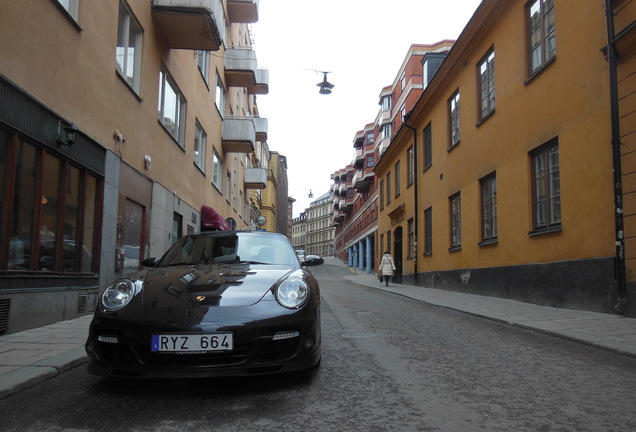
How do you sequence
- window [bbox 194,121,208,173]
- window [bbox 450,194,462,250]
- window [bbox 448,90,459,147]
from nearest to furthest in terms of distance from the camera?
window [bbox 450,194,462,250], window [bbox 448,90,459,147], window [bbox 194,121,208,173]

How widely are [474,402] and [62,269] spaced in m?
6.70

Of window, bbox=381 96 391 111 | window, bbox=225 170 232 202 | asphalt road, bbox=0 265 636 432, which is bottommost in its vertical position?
asphalt road, bbox=0 265 636 432

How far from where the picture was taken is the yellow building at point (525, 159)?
28.1 feet

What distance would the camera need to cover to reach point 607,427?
2869 millimetres

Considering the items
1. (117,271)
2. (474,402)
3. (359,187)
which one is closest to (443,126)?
(117,271)

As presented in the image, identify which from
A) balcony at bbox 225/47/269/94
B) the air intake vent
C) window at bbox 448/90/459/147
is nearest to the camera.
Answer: the air intake vent

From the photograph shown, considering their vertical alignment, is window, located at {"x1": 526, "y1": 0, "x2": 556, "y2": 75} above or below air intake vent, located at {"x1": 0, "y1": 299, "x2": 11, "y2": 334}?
above

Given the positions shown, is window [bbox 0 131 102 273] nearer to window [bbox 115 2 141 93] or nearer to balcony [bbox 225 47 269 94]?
window [bbox 115 2 141 93]

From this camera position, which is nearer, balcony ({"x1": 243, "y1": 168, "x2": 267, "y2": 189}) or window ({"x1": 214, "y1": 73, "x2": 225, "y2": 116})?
window ({"x1": 214, "y1": 73, "x2": 225, "y2": 116})

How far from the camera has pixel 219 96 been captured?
2188 centimetres

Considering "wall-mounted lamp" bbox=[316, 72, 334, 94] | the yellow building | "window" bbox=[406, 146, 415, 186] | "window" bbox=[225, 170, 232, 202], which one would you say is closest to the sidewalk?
the yellow building

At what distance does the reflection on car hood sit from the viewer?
362 cm

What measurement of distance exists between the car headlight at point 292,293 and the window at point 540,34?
8915 millimetres

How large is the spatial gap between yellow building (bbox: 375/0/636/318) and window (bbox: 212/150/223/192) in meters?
9.02
